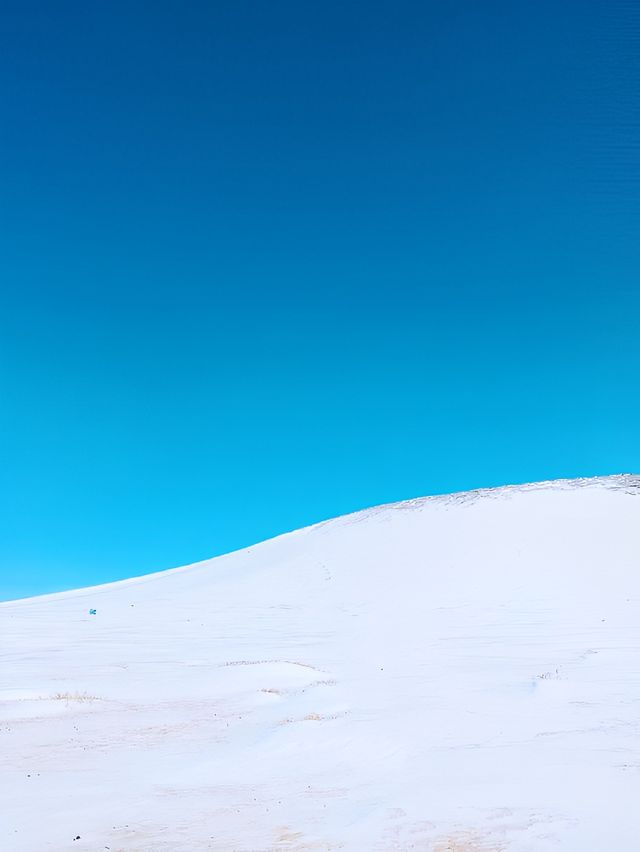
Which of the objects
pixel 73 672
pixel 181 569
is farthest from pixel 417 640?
pixel 181 569

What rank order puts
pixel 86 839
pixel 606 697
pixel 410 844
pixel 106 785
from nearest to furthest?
1. pixel 410 844
2. pixel 86 839
3. pixel 106 785
4. pixel 606 697

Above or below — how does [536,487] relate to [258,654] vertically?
above

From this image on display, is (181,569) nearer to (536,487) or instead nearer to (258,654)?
(536,487)

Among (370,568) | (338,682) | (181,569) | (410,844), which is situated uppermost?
(181,569)

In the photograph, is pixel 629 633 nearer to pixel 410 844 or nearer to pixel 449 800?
pixel 449 800

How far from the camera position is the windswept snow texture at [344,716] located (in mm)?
6422

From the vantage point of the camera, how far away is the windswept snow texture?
6422 mm

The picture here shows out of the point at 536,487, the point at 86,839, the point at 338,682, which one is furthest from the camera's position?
the point at 536,487

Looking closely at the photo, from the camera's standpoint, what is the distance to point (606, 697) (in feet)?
34.9

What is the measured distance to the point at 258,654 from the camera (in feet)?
54.0

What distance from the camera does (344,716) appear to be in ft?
34.2

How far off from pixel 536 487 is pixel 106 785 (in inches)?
1273

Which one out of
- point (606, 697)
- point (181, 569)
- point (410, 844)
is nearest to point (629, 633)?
point (606, 697)

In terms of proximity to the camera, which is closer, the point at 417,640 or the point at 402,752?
the point at 402,752
